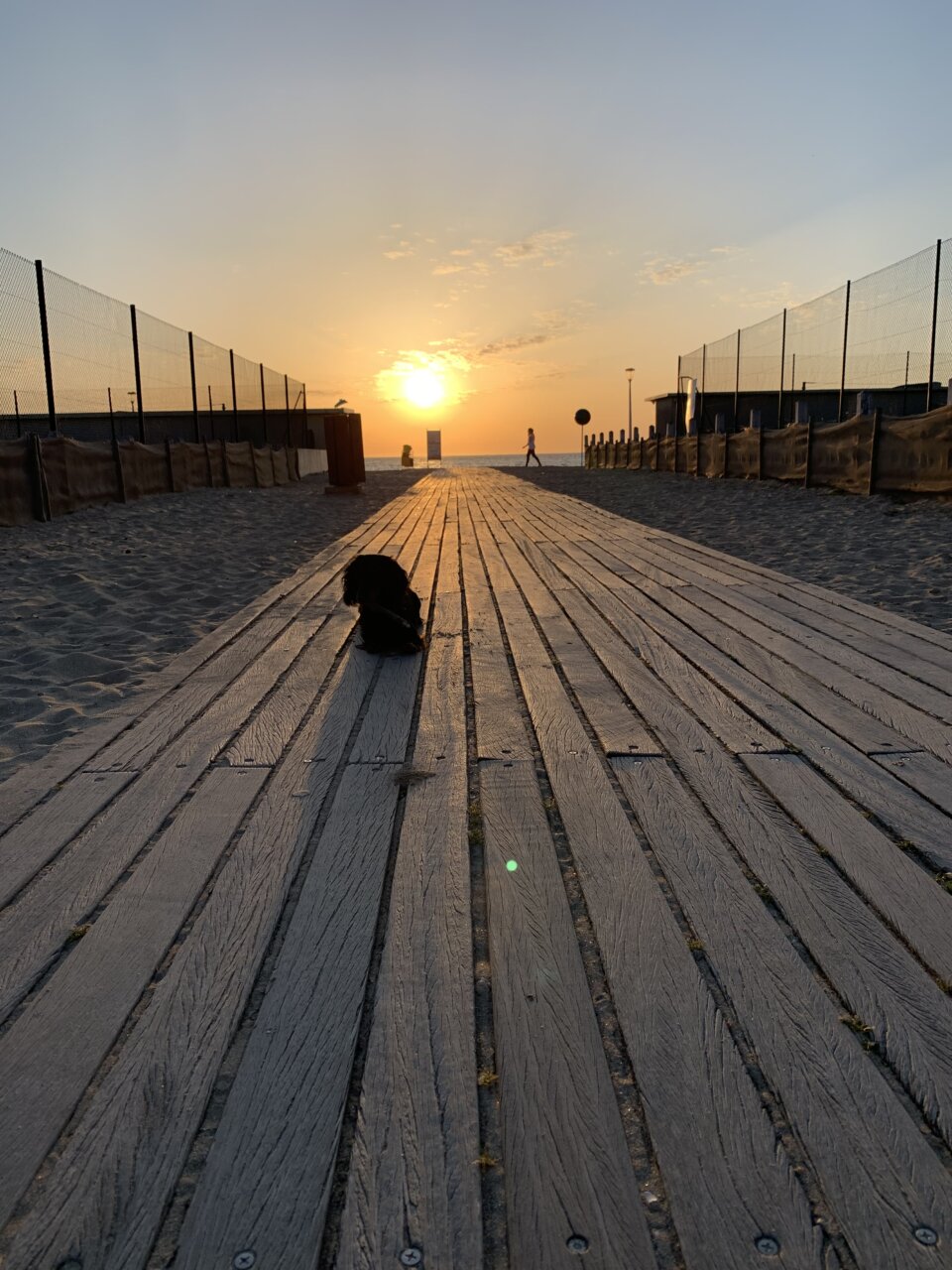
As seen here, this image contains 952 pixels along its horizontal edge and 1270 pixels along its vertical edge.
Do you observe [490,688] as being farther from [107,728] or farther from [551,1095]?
[551,1095]

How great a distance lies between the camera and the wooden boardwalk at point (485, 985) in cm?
113

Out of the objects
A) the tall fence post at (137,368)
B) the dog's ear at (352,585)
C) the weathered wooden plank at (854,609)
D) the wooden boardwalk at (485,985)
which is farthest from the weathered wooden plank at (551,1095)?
the tall fence post at (137,368)

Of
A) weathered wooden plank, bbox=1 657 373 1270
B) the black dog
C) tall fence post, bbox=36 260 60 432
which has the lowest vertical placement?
weathered wooden plank, bbox=1 657 373 1270

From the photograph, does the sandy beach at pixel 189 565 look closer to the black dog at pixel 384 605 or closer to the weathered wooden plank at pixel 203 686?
the weathered wooden plank at pixel 203 686

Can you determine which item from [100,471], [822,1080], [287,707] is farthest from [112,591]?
[100,471]

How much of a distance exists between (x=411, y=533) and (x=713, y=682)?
6.51 meters

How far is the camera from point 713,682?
3.59 metres

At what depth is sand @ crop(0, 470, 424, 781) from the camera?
361 cm

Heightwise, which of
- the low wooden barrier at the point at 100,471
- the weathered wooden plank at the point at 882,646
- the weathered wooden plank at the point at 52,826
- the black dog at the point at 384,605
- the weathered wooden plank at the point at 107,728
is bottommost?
the weathered wooden plank at the point at 52,826

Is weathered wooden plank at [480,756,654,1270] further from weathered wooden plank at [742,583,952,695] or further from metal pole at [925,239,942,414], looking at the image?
metal pole at [925,239,942,414]

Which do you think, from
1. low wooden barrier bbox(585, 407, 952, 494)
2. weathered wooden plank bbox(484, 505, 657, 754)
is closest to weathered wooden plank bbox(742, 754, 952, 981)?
weathered wooden plank bbox(484, 505, 657, 754)

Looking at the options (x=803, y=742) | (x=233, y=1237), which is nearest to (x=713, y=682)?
(x=803, y=742)

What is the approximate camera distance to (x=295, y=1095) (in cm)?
132

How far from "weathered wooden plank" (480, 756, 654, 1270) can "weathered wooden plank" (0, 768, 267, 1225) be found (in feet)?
2.29
